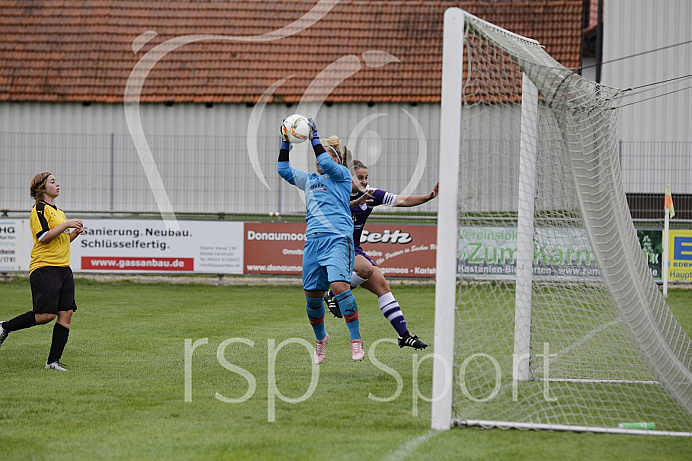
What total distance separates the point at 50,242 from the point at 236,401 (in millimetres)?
2818

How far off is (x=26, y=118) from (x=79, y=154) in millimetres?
7100

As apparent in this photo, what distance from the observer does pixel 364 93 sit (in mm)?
23328

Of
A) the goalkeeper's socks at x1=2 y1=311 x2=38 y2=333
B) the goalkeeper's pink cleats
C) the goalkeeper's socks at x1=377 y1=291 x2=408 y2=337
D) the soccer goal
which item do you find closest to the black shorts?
the goalkeeper's socks at x1=2 y1=311 x2=38 y2=333

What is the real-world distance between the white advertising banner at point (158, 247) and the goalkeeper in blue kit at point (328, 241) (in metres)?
8.55

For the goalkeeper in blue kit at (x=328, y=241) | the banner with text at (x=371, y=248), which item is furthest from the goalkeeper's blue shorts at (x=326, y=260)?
the banner with text at (x=371, y=248)

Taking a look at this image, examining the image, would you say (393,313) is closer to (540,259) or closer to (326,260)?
(326,260)

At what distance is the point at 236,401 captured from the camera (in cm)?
644

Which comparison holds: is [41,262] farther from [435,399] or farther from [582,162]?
[582,162]

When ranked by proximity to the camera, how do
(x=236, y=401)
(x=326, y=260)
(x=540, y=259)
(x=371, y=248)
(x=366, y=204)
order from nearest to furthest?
(x=236, y=401) < (x=326, y=260) < (x=540, y=259) < (x=366, y=204) < (x=371, y=248)

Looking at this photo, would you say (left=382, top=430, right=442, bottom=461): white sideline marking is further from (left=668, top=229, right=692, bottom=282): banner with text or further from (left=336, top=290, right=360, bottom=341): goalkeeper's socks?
(left=668, top=229, right=692, bottom=282): banner with text

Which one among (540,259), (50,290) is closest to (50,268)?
(50,290)

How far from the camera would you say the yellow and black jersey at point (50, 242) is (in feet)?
26.2

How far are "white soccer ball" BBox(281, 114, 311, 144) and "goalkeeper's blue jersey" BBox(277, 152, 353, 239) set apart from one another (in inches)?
12.5

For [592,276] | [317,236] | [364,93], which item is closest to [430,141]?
[364,93]
